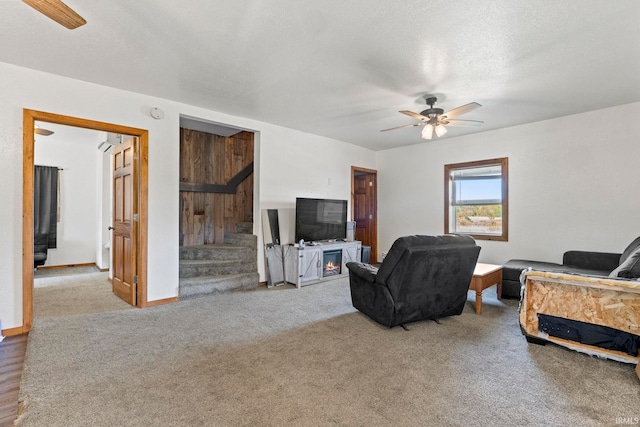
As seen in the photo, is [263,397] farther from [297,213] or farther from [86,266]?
[86,266]

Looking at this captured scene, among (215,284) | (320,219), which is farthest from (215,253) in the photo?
(320,219)

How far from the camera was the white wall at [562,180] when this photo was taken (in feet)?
A: 13.1

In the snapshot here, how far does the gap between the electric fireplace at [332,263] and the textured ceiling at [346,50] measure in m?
2.41

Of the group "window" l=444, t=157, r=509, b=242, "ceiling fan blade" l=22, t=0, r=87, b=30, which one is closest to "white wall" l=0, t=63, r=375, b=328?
"ceiling fan blade" l=22, t=0, r=87, b=30

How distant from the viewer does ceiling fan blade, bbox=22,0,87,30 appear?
5.37ft

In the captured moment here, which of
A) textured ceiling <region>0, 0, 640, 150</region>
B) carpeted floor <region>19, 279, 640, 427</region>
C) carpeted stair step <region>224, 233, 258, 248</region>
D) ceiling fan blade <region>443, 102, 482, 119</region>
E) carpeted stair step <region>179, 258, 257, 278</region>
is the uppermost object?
textured ceiling <region>0, 0, 640, 150</region>

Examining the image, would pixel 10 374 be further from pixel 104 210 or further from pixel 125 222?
pixel 104 210

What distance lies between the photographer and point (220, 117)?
4.34m

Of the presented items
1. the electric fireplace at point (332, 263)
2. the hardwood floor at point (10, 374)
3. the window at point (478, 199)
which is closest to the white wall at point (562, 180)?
the window at point (478, 199)

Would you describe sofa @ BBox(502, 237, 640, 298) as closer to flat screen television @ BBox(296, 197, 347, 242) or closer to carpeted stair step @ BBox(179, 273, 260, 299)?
flat screen television @ BBox(296, 197, 347, 242)

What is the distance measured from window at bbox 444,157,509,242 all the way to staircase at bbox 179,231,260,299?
3664 millimetres

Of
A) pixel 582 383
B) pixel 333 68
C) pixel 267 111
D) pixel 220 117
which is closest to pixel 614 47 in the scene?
pixel 333 68

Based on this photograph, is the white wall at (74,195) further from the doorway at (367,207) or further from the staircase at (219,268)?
the doorway at (367,207)

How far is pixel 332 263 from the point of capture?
5.23 meters
